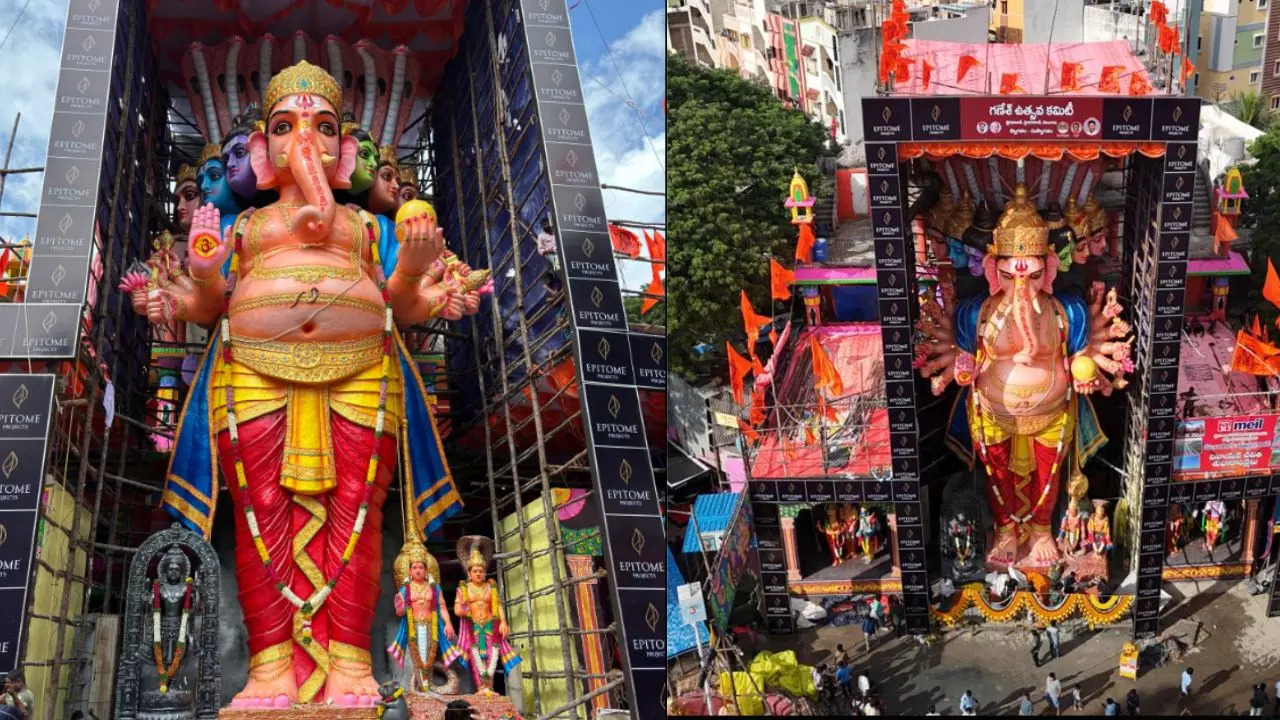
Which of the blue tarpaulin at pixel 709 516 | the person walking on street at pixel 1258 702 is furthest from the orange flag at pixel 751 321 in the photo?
the person walking on street at pixel 1258 702

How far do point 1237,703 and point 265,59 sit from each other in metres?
14.1

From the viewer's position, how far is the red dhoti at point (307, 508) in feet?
64.4

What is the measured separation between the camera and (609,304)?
68.0 feet

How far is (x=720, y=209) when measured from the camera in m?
28.4

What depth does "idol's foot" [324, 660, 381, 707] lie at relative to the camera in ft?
63.5

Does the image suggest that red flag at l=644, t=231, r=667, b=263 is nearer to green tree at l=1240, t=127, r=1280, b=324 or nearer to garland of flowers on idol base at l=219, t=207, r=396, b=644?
garland of flowers on idol base at l=219, t=207, r=396, b=644

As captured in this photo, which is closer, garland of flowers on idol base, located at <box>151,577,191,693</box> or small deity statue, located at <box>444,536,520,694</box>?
garland of flowers on idol base, located at <box>151,577,191,693</box>

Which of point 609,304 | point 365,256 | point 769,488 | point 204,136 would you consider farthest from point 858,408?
point 204,136

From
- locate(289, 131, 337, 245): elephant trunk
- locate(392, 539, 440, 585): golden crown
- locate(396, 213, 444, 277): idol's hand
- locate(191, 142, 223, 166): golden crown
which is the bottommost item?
locate(392, 539, 440, 585): golden crown

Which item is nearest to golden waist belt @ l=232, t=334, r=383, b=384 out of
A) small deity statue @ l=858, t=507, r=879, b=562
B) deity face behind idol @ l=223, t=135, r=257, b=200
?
deity face behind idol @ l=223, t=135, r=257, b=200

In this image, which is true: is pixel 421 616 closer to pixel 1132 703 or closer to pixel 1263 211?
pixel 1132 703

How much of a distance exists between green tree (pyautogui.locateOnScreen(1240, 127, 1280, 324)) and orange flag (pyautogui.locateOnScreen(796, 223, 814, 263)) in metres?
6.15

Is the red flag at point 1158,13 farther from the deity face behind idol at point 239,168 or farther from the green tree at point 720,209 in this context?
the deity face behind idol at point 239,168

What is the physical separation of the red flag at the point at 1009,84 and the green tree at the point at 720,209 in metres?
5.77
